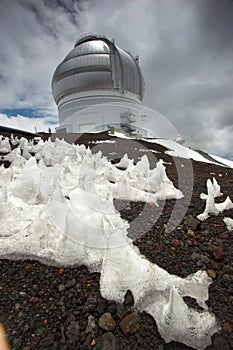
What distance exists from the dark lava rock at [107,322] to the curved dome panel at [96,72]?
88.2 feet

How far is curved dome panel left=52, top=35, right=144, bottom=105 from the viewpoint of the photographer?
25953mm

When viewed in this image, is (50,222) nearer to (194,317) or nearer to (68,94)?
(194,317)

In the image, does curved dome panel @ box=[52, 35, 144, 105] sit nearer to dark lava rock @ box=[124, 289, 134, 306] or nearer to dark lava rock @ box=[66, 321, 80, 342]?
dark lava rock @ box=[124, 289, 134, 306]

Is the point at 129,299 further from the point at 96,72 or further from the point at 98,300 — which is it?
the point at 96,72

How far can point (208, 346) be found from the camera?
4.71 feet

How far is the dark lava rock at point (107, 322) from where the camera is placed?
4.97 feet

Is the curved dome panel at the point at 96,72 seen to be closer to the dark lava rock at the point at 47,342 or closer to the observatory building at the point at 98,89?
the observatory building at the point at 98,89

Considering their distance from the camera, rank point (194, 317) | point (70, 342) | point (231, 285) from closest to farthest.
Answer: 1. point (70, 342)
2. point (194, 317)
3. point (231, 285)

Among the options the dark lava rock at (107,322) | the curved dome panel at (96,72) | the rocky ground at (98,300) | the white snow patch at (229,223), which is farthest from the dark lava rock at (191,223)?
the curved dome panel at (96,72)

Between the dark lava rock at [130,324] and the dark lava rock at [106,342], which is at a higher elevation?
the dark lava rock at [130,324]

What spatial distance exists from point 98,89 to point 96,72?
6.15 ft

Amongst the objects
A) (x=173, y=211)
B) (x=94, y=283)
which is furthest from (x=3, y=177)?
(x=173, y=211)

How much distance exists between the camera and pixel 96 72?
84.8 ft

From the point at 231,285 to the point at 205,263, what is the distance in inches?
11.0
